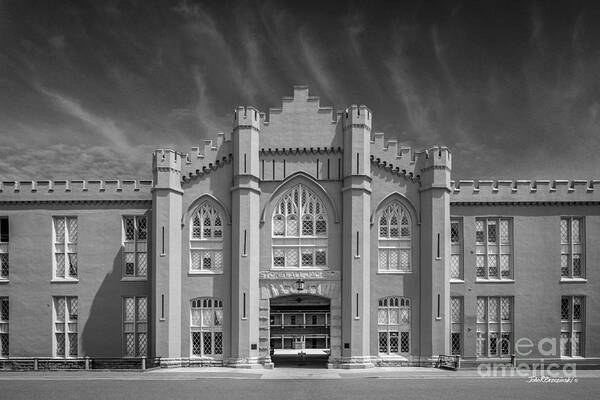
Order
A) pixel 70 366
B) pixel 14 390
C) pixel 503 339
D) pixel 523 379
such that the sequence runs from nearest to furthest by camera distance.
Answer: pixel 14 390, pixel 523 379, pixel 70 366, pixel 503 339

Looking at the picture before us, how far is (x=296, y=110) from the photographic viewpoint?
29.0 metres

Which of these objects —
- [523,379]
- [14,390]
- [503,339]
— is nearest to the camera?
[14,390]

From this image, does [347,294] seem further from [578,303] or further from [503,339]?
[578,303]

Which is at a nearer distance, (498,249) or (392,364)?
(392,364)

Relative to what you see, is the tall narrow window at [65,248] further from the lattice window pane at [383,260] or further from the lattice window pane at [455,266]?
the lattice window pane at [455,266]

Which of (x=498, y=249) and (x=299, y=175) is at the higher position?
(x=299, y=175)

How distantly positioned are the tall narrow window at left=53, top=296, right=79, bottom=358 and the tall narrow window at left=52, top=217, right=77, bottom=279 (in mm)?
1404

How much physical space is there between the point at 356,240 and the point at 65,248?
15.9 meters

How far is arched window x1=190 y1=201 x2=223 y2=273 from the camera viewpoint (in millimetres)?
28703

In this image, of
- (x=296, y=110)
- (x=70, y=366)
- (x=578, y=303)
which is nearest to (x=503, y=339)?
(x=578, y=303)

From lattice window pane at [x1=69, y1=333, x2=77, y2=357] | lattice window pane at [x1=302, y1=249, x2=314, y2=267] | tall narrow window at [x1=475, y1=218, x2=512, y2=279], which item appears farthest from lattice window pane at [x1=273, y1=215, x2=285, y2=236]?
lattice window pane at [x1=69, y1=333, x2=77, y2=357]

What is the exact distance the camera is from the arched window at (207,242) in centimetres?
2870

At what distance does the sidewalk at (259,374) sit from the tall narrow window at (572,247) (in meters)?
5.64

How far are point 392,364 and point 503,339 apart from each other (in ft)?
22.0
